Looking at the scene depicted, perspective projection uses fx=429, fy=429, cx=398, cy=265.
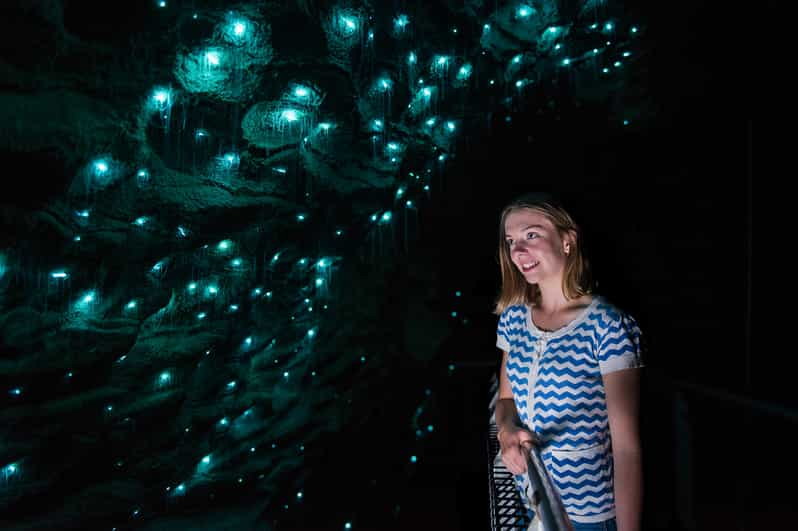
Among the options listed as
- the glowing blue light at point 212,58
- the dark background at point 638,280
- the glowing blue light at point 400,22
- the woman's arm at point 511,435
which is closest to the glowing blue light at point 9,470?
the dark background at point 638,280

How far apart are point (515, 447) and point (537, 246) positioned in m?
0.48

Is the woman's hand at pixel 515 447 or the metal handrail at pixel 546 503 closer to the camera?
the metal handrail at pixel 546 503

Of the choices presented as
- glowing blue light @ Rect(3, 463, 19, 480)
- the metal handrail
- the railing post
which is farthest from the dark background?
the metal handrail

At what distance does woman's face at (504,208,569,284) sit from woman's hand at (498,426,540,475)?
0.40 metres

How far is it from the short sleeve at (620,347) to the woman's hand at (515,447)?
220 millimetres

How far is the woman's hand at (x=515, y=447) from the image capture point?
0.80 m

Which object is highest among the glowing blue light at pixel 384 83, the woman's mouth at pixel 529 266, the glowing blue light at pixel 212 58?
the glowing blue light at pixel 384 83

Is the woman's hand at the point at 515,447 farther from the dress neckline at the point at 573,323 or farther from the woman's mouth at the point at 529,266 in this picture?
the woman's mouth at the point at 529,266

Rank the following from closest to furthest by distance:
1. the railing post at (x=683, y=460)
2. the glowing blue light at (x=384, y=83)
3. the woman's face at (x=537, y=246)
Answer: the woman's face at (x=537, y=246)
the railing post at (x=683, y=460)
the glowing blue light at (x=384, y=83)

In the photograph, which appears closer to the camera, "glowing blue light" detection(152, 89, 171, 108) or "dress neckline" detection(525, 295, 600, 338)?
"dress neckline" detection(525, 295, 600, 338)

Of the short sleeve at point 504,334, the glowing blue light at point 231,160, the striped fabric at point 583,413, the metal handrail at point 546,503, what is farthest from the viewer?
the glowing blue light at point 231,160

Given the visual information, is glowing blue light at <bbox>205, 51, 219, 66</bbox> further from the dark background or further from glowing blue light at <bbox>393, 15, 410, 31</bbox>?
the dark background

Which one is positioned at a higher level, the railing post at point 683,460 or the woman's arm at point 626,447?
the woman's arm at point 626,447

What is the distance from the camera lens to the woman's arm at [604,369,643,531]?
0.86m
